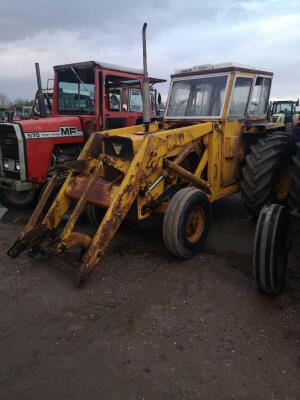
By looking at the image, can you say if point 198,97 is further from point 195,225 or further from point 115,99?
point 195,225

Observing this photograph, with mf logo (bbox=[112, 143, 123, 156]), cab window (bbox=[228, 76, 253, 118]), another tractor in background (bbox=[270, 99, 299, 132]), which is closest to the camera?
mf logo (bbox=[112, 143, 123, 156])

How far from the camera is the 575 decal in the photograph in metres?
6.18

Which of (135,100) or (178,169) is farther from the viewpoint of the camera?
(135,100)

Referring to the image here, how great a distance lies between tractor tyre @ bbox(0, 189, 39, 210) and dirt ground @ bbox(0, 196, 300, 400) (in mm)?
2303

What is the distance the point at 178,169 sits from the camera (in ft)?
15.4

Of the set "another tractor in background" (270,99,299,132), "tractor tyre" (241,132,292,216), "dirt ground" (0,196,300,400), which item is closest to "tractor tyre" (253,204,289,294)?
"dirt ground" (0,196,300,400)

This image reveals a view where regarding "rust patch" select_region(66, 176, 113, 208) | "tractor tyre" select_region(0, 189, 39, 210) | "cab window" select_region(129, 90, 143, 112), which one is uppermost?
"cab window" select_region(129, 90, 143, 112)

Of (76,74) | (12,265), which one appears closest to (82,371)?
(12,265)

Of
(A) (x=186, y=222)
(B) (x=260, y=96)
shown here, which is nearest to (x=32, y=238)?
(A) (x=186, y=222)

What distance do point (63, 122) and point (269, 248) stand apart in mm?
4443

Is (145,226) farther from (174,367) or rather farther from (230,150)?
(174,367)

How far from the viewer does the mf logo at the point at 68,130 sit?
6527 mm

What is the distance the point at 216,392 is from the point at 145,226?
311 centimetres

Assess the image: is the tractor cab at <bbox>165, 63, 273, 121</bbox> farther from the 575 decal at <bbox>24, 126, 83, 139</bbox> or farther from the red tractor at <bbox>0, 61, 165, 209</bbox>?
the 575 decal at <bbox>24, 126, 83, 139</bbox>
